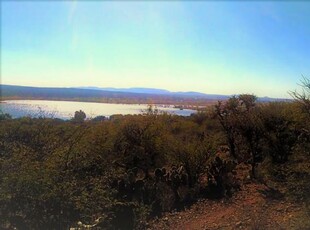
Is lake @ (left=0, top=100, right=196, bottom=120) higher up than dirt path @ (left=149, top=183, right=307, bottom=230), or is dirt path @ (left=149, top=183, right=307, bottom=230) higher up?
lake @ (left=0, top=100, right=196, bottom=120)

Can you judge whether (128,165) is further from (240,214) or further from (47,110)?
(47,110)

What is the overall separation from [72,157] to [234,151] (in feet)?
37.3

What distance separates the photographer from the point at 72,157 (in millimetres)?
14102

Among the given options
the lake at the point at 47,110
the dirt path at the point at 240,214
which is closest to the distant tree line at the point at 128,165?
the dirt path at the point at 240,214

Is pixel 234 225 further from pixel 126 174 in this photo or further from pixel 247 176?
pixel 247 176

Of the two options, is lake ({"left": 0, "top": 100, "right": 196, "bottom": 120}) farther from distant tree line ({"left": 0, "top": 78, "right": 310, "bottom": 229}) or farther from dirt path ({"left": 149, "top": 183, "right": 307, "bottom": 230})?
dirt path ({"left": 149, "top": 183, "right": 307, "bottom": 230})

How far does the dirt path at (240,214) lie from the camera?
1056 cm

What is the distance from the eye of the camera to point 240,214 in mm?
12492

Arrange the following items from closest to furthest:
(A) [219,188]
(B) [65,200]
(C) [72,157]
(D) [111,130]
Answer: (B) [65,200], (C) [72,157], (A) [219,188], (D) [111,130]

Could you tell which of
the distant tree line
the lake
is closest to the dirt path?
the distant tree line

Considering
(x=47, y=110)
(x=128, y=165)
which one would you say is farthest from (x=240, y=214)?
(x=47, y=110)

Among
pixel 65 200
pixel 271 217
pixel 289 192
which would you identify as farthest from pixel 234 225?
pixel 65 200

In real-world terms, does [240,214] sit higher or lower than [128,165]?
lower

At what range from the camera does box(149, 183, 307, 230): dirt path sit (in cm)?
1056
